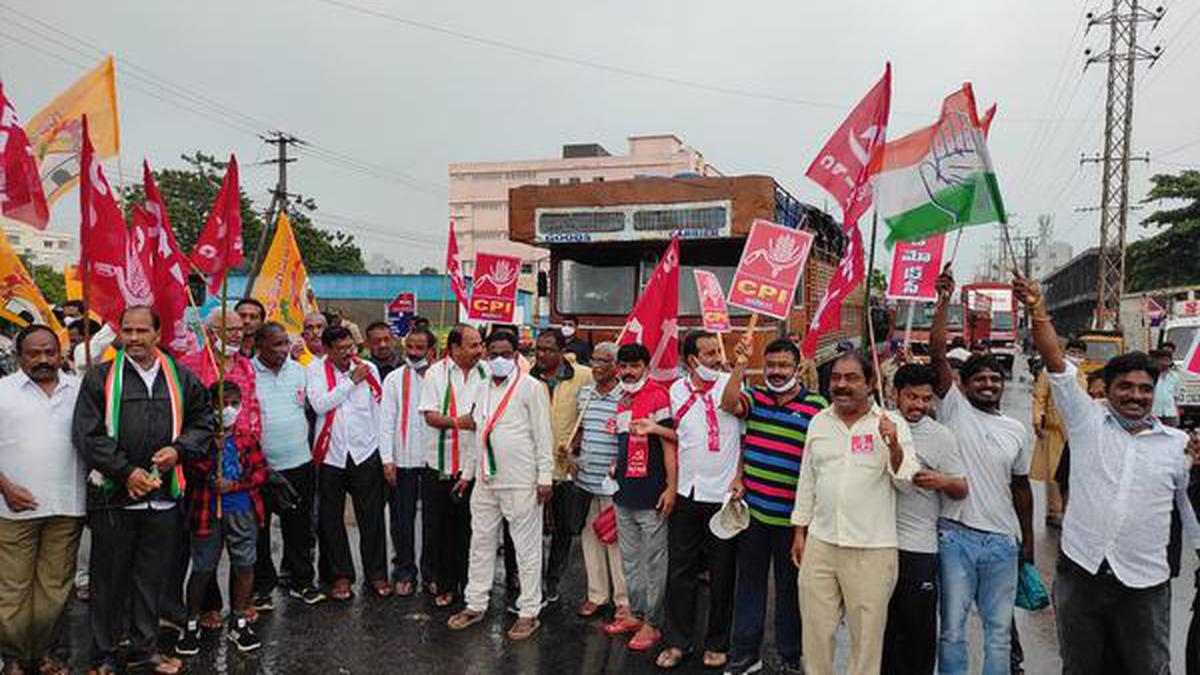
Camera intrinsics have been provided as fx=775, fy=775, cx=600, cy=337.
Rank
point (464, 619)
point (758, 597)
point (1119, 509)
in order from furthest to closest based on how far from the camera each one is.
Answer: point (464, 619), point (758, 597), point (1119, 509)

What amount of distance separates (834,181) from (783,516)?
2023 millimetres

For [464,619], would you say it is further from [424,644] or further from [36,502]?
[36,502]

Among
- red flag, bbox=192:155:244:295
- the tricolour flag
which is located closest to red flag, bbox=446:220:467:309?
red flag, bbox=192:155:244:295

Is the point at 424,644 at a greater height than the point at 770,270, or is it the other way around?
the point at 770,270

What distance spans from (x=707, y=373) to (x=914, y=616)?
1610 millimetres

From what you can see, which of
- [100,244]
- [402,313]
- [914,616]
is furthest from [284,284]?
[914,616]

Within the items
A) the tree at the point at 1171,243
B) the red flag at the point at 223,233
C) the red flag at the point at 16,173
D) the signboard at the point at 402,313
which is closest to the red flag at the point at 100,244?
the red flag at the point at 223,233

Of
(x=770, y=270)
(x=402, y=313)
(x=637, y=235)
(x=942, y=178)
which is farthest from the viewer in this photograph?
(x=402, y=313)

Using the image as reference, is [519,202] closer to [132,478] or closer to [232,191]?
[232,191]

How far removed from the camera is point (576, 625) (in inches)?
192

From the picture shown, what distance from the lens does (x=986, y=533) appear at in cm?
343

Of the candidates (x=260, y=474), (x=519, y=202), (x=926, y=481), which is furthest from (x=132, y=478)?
(x=519, y=202)

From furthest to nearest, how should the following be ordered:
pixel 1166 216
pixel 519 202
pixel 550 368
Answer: pixel 1166 216
pixel 519 202
pixel 550 368

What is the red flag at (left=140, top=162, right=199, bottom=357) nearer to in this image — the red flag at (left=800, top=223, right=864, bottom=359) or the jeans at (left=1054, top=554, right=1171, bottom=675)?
the red flag at (left=800, top=223, right=864, bottom=359)
